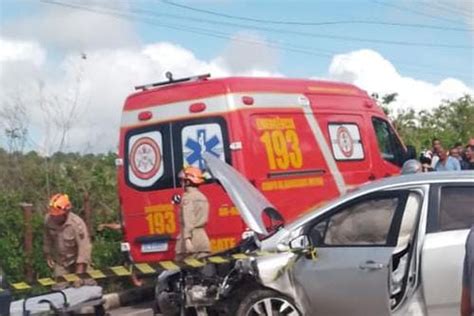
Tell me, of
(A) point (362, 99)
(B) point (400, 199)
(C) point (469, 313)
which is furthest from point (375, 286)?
(A) point (362, 99)

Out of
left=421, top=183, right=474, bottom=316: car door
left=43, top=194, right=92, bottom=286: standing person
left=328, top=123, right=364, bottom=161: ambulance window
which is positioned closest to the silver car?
left=421, top=183, right=474, bottom=316: car door

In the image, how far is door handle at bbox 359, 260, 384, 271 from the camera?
277 inches

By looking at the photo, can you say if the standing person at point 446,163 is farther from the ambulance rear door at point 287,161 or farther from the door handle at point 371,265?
the door handle at point 371,265

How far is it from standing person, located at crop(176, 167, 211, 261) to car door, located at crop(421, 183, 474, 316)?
334cm

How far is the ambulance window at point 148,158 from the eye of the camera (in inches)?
428

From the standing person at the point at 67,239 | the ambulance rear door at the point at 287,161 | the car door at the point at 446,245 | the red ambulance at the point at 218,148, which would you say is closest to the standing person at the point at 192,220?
the red ambulance at the point at 218,148

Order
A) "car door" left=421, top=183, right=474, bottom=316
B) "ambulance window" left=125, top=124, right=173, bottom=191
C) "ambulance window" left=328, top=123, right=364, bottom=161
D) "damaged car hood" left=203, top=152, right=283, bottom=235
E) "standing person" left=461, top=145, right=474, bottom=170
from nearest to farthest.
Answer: "car door" left=421, top=183, right=474, bottom=316
"damaged car hood" left=203, top=152, right=283, bottom=235
"ambulance window" left=125, top=124, right=173, bottom=191
"ambulance window" left=328, top=123, right=364, bottom=161
"standing person" left=461, top=145, right=474, bottom=170

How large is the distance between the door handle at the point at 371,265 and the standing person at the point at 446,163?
762 cm

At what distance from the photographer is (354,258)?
719 cm

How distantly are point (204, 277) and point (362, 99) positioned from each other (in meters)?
6.19

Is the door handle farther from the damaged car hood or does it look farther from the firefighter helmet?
the firefighter helmet

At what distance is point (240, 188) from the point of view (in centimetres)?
805

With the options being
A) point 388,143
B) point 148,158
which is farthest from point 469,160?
point 148,158

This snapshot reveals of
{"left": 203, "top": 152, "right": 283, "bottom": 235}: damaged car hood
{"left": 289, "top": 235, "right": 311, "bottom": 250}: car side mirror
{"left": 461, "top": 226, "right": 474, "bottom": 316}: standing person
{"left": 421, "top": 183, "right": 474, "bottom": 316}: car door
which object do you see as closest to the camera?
{"left": 461, "top": 226, "right": 474, "bottom": 316}: standing person
